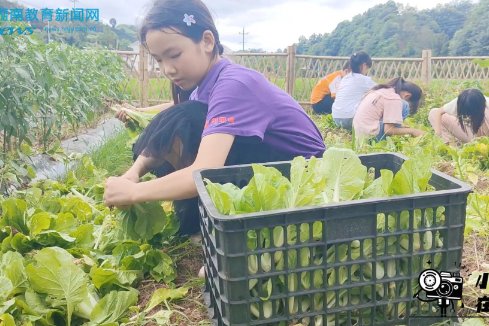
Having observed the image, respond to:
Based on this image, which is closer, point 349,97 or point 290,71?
point 349,97

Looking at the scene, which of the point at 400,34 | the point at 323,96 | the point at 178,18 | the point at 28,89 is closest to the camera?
the point at 178,18

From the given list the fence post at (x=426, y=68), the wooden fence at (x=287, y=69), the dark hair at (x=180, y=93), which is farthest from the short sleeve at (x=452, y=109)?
the fence post at (x=426, y=68)

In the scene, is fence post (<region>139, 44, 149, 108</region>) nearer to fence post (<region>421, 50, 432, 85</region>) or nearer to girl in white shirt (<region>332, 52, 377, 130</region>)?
girl in white shirt (<region>332, 52, 377, 130</region>)

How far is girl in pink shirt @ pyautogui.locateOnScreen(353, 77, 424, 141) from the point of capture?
4.04 m

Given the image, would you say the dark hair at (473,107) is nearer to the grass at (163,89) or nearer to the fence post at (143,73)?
the grass at (163,89)

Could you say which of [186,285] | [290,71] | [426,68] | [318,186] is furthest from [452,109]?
[426,68]

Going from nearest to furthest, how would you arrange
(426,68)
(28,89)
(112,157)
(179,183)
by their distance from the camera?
(179,183)
(28,89)
(112,157)
(426,68)

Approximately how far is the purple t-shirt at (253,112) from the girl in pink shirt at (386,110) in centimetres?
245

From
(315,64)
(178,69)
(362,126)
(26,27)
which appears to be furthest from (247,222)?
(315,64)

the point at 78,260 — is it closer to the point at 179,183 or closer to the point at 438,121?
the point at 179,183

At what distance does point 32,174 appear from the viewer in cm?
260

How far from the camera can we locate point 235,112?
1.43 metres

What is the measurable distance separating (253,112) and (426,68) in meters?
9.76

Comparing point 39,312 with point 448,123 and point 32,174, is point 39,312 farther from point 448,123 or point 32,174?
point 448,123
